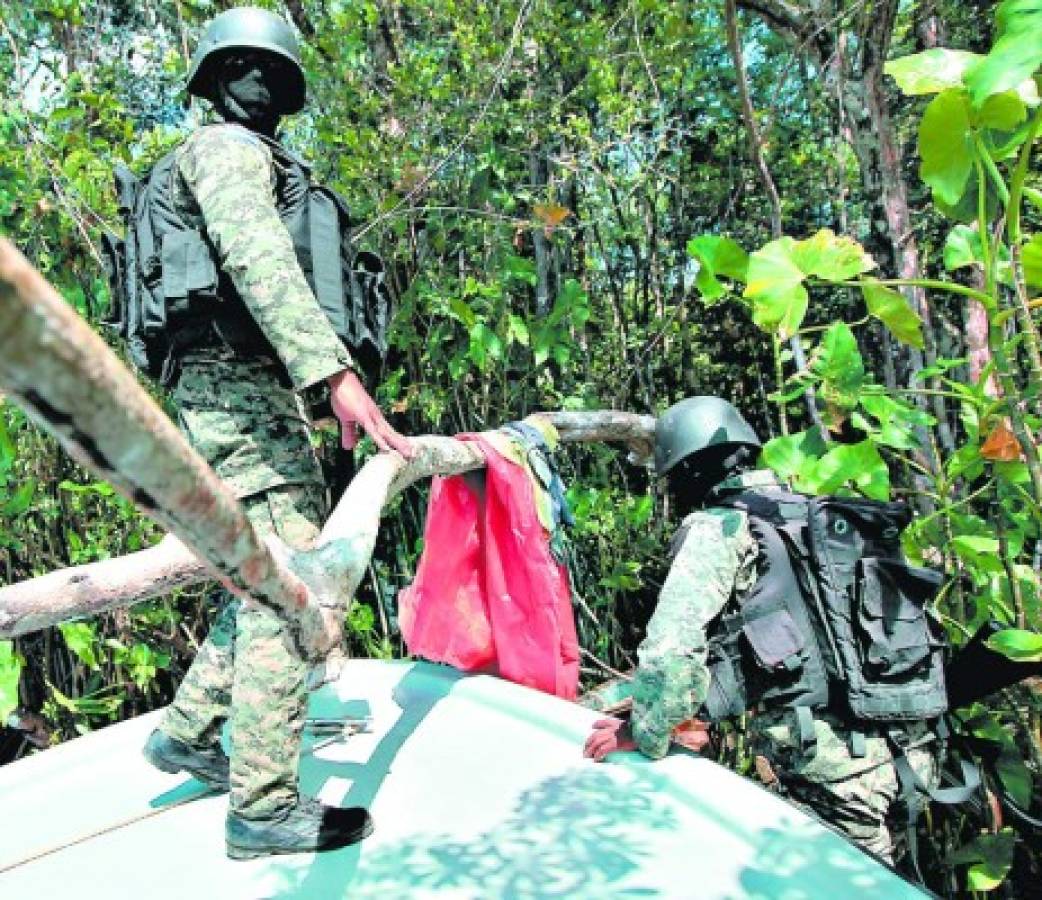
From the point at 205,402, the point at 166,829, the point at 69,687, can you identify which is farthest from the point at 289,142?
the point at 166,829

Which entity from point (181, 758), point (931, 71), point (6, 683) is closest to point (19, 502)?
point (6, 683)

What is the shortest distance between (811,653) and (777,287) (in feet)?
2.72

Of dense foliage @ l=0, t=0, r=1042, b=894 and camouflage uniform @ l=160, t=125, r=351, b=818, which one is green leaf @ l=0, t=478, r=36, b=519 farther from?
camouflage uniform @ l=160, t=125, r=351, b=818

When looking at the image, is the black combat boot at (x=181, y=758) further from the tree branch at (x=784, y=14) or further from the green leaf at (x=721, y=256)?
the tree branch at (x=784, y=14)

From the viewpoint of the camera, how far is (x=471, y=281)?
11.2ft

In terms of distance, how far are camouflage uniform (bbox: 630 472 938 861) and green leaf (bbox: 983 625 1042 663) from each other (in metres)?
A: 0.35

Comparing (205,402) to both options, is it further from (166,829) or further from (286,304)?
(166,829)

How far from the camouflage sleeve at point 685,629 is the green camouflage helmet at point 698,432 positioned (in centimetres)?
23

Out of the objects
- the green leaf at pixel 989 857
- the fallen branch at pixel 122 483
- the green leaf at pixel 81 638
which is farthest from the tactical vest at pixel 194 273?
the green leaf at pixel 989 857

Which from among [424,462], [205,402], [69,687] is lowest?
[69,687]

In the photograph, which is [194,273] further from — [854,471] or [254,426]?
[854,471]

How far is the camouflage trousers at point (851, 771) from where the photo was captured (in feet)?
6.57

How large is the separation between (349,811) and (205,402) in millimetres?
973

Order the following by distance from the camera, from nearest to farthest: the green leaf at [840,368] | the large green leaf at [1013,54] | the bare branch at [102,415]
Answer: the bare branch at [102,415]
the large green leaf at [1013,54]
the green leaf at [840,368]
